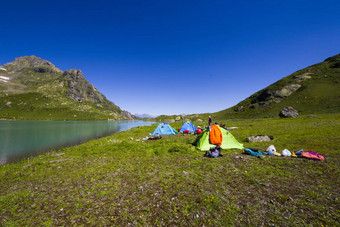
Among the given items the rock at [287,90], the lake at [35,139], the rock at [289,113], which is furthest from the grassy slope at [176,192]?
the rock at [287,90]

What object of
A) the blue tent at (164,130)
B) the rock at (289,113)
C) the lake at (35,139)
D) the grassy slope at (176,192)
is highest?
the rock at (289,113)

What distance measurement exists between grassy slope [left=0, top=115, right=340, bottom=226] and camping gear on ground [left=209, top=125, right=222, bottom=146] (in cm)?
403

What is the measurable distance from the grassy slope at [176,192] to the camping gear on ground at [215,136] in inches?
158

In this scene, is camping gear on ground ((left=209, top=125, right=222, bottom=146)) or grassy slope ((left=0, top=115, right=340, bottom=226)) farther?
camping gear on ground ((left=209, top=125, right=222, bottom=146))

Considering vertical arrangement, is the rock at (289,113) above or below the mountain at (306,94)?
below

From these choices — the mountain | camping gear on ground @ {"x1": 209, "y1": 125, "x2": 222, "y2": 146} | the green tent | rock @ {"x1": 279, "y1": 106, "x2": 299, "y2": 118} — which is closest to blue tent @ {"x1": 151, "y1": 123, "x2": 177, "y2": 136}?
the green tent

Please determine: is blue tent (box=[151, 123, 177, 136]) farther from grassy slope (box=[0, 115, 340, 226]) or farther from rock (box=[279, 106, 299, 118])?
rock (box=[279, 106, 299, 118])

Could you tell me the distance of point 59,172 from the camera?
37.1 ft

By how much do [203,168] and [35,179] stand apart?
13.1 meters

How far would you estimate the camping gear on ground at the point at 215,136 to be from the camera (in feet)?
55.1

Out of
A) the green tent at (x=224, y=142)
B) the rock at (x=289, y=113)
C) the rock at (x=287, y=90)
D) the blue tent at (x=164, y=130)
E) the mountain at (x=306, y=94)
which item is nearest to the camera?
the green tent at (x=224, y=142)

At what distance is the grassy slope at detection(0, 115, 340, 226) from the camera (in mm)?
5762

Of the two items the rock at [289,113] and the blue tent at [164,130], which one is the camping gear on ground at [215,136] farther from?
the rock at [289,113]

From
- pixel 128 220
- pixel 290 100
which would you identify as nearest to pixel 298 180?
pixel 128 220
